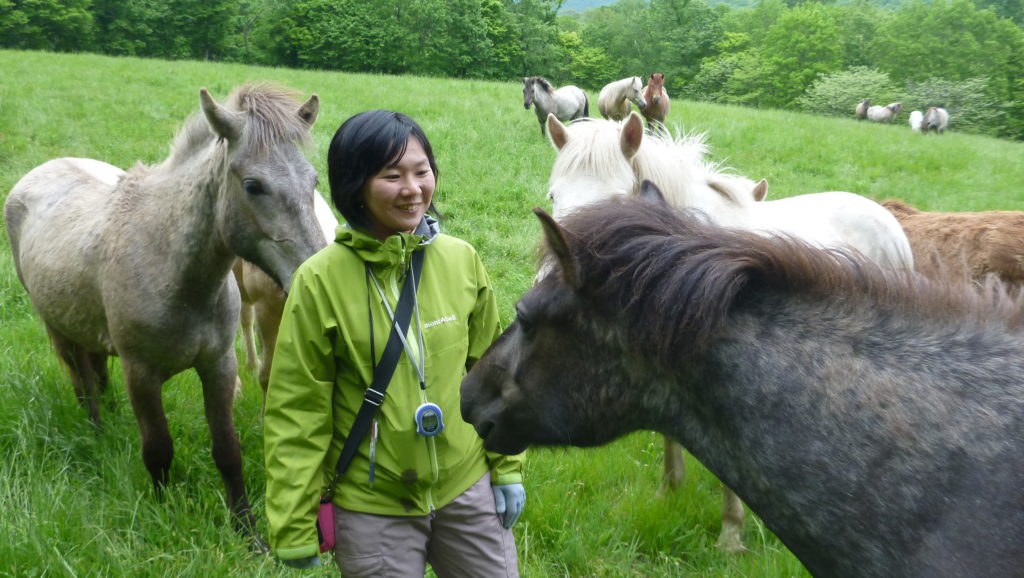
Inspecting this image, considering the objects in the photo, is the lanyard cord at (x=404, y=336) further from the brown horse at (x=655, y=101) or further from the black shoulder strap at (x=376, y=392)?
the brown horse at (x=655, y=101)

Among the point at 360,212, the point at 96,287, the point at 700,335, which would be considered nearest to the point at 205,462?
the point at 96,287

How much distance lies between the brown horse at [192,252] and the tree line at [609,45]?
134ft

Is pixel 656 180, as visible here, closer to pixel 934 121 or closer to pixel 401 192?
pixel 401 192

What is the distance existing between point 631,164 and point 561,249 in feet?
6.78

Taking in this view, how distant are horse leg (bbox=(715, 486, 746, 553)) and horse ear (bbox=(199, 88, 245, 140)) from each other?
9.97 ft

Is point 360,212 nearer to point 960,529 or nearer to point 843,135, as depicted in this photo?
point 960,529

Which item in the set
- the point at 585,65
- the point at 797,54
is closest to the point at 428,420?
the point at 585,65

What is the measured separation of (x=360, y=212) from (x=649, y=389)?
106cm

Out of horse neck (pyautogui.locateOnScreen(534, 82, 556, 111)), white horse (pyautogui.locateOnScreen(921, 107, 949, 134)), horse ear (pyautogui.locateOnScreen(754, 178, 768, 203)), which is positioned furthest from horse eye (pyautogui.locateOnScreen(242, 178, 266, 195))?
white horse (pyautogui.locateOnScreen(921, 107, 949, 134))

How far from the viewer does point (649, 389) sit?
69.8 inches

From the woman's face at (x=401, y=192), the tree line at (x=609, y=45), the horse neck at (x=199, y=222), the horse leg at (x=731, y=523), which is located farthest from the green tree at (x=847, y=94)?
the woman's face at (x=401, y=192)

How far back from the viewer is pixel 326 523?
206cm

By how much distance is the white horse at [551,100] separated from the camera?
15.7 m

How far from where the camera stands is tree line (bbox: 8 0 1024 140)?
132 ft
